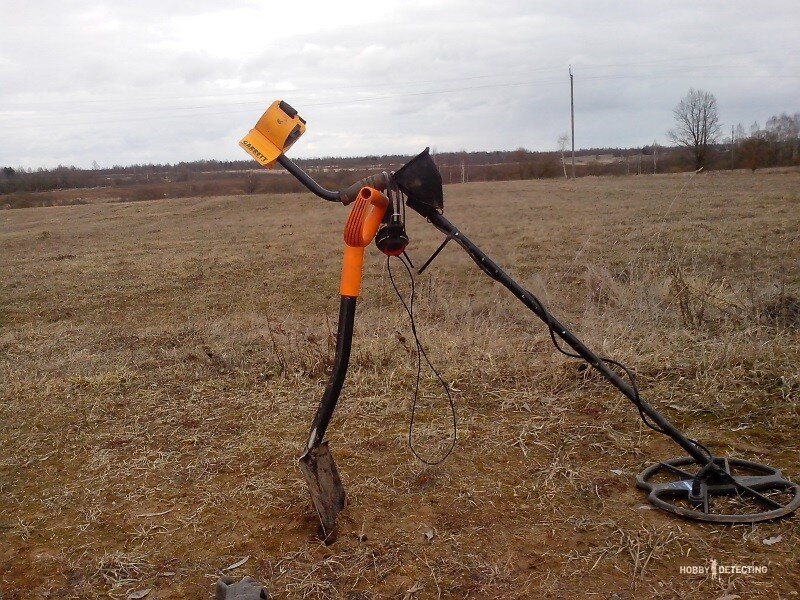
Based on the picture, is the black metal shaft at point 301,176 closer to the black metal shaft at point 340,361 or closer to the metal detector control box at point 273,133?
the metal detector control box at point 273,133

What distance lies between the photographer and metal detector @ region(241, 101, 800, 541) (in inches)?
96.7

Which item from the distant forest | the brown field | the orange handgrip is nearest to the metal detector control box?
the orange handgrip

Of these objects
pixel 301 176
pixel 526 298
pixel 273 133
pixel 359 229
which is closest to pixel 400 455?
pixel 526 298

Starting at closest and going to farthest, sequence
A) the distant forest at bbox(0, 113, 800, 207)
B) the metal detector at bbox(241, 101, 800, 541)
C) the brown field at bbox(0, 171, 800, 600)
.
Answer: the brown field at bbox(0, 171, 800, 600) < the metal detector at bbox(241, 101, 800, 541) < the distant forest at bbox(0, 113, 800, 207)

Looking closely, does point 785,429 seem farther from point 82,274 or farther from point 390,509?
point 82,274

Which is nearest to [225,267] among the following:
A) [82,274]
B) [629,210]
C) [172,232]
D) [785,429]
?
[82,274]

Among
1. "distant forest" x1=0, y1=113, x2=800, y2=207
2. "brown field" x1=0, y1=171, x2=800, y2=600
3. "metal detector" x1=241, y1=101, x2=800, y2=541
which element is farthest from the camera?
"distant forest" x1=0, y1=113, x2=800, y2=207

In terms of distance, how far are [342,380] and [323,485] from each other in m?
0.42

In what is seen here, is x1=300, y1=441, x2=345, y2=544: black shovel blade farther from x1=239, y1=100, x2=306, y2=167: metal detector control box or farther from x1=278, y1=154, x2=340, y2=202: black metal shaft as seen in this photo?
x1=239, y1=100, x2=306, y2=167: metal detector control box

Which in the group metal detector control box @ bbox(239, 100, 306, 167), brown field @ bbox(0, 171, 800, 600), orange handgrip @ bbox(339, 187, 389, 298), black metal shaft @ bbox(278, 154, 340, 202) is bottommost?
brown field @ bbox(0, 171, 800, 600)

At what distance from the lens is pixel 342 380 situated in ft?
8.27

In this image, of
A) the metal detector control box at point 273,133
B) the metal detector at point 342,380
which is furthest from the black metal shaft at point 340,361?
the metal detector control box at point 273,133

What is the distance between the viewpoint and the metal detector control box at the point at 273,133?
2.43 metres

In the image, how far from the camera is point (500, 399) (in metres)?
3.82
